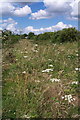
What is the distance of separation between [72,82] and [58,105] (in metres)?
1.25

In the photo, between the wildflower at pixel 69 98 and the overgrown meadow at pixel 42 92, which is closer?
the overgrown meadow at pixel 42 92

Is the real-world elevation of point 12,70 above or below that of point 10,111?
above

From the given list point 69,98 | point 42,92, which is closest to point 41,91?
point 42,92

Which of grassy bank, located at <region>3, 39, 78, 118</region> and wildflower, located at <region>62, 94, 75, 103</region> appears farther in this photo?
wildflower, located at <region>62, 94, 75, 103</region>

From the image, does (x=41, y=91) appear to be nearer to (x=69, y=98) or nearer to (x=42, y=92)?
(x=42, y=92)

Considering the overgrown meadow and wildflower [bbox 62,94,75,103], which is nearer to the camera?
the overgrown meadow

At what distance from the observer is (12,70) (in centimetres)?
636

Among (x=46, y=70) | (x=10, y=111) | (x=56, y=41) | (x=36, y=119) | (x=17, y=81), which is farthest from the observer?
(x=56, y=41)

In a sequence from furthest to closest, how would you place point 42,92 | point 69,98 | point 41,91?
point 41,91 → point 42,92 → point 69,98

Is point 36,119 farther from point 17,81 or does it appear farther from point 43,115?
point 17,81

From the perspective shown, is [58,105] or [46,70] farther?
[46,70]

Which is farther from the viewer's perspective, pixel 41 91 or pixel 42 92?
pixel 41 91

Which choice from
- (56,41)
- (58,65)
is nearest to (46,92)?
(58,65)

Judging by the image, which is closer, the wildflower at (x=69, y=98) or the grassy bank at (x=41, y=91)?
the grassy bank at (x=41, y=91)
